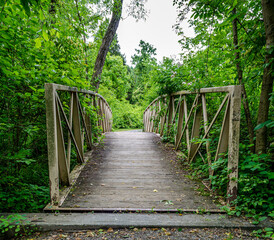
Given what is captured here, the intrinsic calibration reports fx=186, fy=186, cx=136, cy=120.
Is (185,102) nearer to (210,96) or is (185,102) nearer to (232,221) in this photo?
(210,96)

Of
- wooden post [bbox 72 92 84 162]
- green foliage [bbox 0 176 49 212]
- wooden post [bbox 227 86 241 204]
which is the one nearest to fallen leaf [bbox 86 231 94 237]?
green foliage [bbox 0 176 49 212]

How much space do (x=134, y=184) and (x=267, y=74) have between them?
2.38m

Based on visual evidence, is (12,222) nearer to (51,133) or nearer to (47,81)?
(51,133)

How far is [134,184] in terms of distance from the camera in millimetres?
2973

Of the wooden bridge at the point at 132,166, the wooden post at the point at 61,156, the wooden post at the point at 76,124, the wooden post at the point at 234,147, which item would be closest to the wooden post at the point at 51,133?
the wooden bridge at the point at 132,166

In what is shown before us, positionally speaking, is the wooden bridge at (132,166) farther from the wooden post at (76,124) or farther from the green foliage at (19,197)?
the green foliage at (19,197)

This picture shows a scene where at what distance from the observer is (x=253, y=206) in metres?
2.19

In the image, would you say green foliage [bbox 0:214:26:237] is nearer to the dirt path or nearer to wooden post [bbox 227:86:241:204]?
the dirt path

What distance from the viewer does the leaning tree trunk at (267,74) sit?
2.23 meters

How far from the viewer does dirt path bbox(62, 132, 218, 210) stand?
2401 mm

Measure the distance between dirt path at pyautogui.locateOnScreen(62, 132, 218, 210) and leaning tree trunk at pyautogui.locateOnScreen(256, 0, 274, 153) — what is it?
3.39 ft

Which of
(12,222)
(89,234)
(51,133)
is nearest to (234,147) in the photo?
(89,234)

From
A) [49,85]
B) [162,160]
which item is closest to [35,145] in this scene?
[49,85]

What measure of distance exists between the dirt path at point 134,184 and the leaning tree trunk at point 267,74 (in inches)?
40.7
